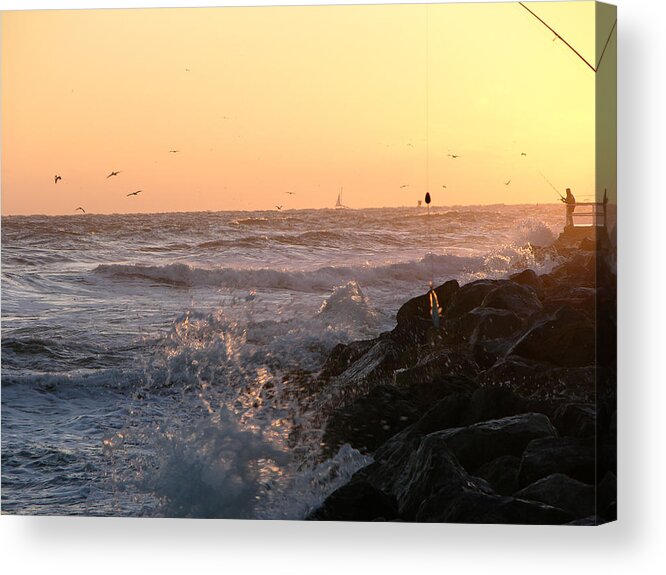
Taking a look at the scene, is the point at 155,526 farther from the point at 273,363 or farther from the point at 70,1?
the point at 70,1

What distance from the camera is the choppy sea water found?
277 inches

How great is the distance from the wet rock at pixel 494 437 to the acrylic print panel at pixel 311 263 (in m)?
0.02

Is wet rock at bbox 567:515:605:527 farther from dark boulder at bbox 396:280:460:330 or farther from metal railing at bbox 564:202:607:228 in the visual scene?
metal railing at bbox 564:202:607:228

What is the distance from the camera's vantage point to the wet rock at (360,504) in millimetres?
6977

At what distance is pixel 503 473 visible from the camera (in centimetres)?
687

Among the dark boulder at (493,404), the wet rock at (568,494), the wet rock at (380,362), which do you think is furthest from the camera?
the wet rock at (380,362)

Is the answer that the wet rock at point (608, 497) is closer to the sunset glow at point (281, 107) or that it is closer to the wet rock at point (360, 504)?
the wet rock at point (360, 504)

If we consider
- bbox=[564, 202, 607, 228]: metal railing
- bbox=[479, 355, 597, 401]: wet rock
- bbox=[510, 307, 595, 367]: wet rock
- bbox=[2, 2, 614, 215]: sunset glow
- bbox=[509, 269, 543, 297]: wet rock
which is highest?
bbox=[2, 2, 614, 215]: sunset glow

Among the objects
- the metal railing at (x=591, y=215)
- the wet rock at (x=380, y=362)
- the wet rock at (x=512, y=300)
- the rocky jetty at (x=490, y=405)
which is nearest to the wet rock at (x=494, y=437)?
the rocky jetty at (x=490, y=405)

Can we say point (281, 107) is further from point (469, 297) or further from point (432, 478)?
point (432, 478)

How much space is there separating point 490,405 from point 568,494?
64cm

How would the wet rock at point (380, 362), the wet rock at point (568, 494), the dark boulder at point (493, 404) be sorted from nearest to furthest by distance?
the wet rock at point (568, 494) → the dark boulder at point (493, 404) → the wet rock at point (380, 362)

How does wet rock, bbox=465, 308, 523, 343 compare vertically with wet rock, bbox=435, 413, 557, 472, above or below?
above

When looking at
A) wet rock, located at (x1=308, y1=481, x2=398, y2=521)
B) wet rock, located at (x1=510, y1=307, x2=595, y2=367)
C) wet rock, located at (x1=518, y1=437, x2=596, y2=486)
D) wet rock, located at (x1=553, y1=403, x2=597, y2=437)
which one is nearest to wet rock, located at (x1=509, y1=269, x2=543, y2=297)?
wet rock, located at (x1=510, y1=307, x2=595, y2=367)
